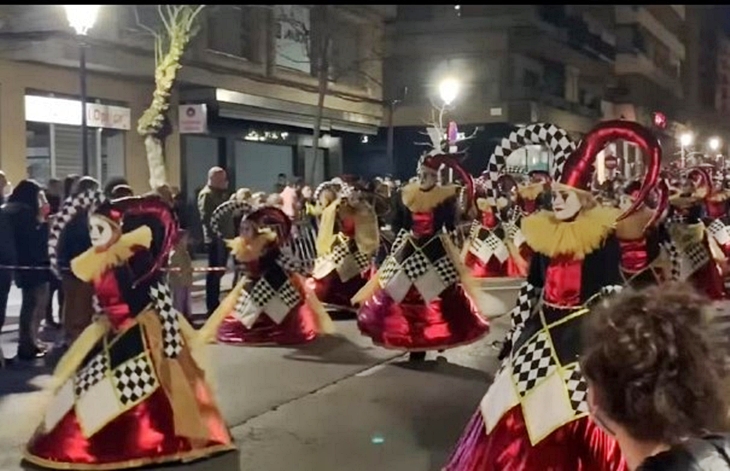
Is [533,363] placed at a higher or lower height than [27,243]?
lower

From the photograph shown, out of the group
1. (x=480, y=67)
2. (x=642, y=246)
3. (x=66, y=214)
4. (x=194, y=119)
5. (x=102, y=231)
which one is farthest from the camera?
(x=480, y=67)

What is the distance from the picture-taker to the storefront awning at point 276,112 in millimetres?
20281

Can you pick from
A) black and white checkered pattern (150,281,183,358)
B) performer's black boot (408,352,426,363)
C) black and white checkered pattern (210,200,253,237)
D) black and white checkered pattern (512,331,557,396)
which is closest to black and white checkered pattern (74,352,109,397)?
black and white checkered pattern (150,281,183,358)

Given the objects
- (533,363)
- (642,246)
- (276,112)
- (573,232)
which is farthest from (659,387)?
(276,112)

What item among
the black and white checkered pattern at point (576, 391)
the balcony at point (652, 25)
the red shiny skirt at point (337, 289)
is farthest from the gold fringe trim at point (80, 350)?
the balcony at point (652, 25)

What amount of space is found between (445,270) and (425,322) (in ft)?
1.44

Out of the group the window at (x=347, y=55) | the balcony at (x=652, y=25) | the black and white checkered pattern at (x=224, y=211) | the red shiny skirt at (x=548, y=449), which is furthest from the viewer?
the balcony at (x=652, y=25)

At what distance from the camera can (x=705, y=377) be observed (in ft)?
5.77

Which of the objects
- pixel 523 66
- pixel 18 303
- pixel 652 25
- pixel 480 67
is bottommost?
pixel 18 303

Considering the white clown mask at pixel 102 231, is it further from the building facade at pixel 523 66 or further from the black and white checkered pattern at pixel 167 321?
the building facade at pixel 523 66

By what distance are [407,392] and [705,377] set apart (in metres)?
5.73

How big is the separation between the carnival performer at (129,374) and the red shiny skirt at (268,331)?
12.8 ft

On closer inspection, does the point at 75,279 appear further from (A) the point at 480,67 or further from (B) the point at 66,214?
(A) the point at 480,67

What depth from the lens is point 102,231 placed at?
554cm
